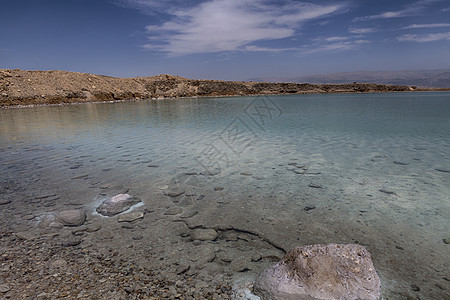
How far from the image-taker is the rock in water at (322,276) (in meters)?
2.65

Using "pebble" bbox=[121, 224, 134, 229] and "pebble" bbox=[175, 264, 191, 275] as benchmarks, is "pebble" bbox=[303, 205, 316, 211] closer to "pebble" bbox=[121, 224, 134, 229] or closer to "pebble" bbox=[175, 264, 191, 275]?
"pebble" bbox=[175, 264, 191, 275]

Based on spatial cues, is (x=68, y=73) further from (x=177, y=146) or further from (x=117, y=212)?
(x=117, y=212)

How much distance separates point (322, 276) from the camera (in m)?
2.74

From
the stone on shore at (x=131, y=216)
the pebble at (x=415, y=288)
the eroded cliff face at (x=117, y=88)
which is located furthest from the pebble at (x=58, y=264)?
the eroded cliff face at (x=117, y=88)

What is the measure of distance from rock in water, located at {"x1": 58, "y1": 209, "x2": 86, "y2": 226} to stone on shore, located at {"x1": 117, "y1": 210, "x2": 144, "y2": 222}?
682 millimetres

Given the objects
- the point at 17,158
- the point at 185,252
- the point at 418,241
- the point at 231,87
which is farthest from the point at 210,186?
the point at 231,87

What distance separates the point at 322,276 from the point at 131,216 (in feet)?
11.5

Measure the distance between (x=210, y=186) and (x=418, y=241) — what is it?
4188 mm

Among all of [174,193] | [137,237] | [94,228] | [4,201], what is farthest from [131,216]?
[4,201]

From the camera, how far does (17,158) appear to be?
9305mm

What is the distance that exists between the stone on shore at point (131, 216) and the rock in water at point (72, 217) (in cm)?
68

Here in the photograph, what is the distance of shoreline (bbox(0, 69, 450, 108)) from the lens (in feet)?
153

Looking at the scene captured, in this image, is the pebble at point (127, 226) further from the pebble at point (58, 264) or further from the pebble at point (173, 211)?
the pebble at point (58, 264)

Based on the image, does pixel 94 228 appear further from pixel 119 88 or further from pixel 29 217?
pixel 119 88
